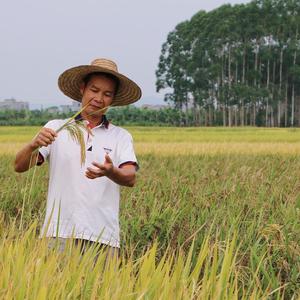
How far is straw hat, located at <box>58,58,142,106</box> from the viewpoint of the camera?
259 cm

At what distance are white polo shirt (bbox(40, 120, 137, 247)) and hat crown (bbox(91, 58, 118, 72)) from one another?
247 mm

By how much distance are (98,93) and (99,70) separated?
10 centimetres

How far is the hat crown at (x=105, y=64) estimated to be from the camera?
2.57 metres

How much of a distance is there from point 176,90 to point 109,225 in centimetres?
5428

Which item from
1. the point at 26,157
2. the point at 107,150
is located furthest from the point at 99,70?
the point at 26,157

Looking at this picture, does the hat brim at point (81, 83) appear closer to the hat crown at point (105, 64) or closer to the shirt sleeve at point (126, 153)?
the hat crown at point (105, 64)

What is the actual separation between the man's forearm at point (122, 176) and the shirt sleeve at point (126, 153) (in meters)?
0.05

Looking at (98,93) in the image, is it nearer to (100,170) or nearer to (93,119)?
(93,119)

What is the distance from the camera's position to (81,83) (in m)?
2.77

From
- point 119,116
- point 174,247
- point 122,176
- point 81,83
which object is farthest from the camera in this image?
point 119,116

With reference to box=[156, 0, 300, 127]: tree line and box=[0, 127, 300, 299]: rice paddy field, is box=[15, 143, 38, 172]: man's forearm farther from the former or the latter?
box=[156, 0, 300, 127]: tree line

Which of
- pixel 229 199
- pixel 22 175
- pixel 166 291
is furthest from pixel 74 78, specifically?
pixel 22 175

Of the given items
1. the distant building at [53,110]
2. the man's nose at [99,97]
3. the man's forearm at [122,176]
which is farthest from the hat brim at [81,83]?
the distant building at [53,110]

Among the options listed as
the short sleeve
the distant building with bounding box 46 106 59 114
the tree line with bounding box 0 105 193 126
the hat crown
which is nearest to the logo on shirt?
the short sleeve
